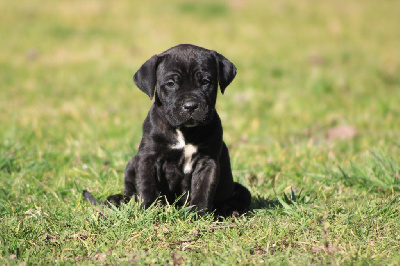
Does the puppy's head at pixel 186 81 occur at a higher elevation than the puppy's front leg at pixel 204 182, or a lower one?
higher

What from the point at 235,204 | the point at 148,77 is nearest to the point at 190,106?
the point at 148,77

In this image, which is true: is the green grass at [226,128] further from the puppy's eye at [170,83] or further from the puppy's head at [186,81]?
the puppy's eye at [170,83]

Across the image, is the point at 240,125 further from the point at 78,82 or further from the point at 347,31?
the point at 347,31

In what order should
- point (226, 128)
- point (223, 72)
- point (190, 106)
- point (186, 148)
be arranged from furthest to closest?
1. point (226, 128)
2. point (223, 72)
3. point (186, 148)
4. point (190, 106)

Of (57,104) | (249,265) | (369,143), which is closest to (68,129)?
(57,104)

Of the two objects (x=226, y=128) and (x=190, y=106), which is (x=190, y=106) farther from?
(x=226, y=128)

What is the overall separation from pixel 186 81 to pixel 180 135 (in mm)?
438

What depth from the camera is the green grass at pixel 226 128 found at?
3777 millimetres

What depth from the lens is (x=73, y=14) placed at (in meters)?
16.0

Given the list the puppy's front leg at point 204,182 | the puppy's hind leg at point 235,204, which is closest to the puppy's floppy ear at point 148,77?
the puppy's front leg at point 204,182

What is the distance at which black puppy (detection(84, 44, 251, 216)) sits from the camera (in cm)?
439

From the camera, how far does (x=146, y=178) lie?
4.43 meters

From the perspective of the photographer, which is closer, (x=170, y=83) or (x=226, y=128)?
(x=170, y=83)

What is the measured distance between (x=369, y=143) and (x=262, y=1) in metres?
11.3
